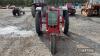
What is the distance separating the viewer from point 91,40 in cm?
960

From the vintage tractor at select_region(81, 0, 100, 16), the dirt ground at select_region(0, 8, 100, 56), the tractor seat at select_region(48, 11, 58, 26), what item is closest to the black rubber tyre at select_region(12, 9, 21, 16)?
the vintage tractor at select_region(81, 0, 100, 16)

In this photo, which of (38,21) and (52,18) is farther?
(38,21)

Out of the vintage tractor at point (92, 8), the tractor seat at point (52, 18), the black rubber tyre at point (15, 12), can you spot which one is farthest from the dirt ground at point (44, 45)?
the black rubber tyre at point (15, 12)

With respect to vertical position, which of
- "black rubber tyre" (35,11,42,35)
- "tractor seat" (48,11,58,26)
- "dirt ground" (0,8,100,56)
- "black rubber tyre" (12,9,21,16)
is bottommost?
"black rubber tyre" (12,9,21,16)

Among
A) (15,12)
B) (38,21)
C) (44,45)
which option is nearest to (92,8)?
(15,12)

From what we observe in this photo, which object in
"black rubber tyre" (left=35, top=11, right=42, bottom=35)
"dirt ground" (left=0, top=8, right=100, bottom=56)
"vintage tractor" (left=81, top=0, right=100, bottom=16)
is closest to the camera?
"dirt ground" (left=0, top=8, right=100, bottom=56)

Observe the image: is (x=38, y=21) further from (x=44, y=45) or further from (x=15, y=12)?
(x=15, y=12)

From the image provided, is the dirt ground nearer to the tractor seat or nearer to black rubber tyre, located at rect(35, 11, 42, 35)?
black rubber tyre, located at rect(35, 11, 42, 35)

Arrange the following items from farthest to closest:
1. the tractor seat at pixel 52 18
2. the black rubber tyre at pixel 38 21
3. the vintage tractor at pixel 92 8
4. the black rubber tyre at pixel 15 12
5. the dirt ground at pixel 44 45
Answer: the black rubber tyre at pixel 15 12 → the vintage tractor at pixel 92 8 → the black rubber tyre at pixel 38 21 → the tractor seat at pixel 52 18 → the dirt ground at pixel 44 45

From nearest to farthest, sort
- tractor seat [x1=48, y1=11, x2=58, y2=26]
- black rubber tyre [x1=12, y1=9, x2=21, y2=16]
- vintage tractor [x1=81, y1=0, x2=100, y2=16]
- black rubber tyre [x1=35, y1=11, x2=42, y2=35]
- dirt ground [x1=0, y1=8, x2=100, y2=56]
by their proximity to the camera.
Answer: dirt ground [x1=0, y1=8, x2=100, y2=56] → tractor seat [x1=48, y1=11, x2=58, y2=26] → black rubber tyre [x1=35, y1=11, x2=42, y2=35] → vintage tractor [x1=81, y1=0, x2=100, y2=16] → black rubber tyre [x1=12, y1=9, x2=21, y2=16]

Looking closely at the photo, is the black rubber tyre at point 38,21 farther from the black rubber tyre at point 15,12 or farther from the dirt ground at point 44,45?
the black rubber tyre at point 15,12

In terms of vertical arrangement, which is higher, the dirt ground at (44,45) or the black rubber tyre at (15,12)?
the dirt ground at (44,45)

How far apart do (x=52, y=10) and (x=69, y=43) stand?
1.51 meters

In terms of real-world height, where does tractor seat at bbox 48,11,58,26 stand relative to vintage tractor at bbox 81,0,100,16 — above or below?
above
